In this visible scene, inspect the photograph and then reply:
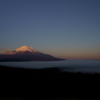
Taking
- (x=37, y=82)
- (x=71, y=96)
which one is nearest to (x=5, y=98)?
(x=37, y=82)

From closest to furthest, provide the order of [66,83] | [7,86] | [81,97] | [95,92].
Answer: [81,97] → [95,92] → [7,86] → [66,83]

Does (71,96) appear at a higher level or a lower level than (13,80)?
lower

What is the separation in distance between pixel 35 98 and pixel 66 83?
2770mm

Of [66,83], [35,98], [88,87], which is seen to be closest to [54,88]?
[66,83]

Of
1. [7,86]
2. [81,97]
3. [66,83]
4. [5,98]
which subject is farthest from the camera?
[66,83]

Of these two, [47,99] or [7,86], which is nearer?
[47,99]

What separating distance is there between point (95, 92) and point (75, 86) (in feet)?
4.22

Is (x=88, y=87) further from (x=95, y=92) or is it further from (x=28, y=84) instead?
(x=28, y=84)

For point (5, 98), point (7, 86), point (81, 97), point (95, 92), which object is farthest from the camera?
point (7, 86)

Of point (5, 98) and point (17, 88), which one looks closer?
point (5, 98)

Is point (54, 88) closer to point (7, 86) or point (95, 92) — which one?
point (95, 92)

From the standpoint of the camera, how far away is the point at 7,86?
786 centimetres

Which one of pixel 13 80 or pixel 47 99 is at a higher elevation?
pixel 13 80

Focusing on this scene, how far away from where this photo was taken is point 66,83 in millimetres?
8477
